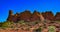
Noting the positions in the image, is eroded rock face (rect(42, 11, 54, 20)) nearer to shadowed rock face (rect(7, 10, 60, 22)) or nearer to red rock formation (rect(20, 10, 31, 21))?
shadowed rock face (rect(7, 10, 60, 22))

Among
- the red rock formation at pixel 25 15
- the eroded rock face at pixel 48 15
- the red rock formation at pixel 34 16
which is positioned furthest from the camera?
the eroded rock face at pixel 48 15

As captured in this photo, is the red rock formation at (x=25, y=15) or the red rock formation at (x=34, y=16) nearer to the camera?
the red rock formation at (x=34, y=16)

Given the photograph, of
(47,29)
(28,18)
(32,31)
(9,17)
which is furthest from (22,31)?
(9,17)

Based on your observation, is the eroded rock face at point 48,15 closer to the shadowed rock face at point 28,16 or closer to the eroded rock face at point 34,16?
the shadowed rock face at point 28,16

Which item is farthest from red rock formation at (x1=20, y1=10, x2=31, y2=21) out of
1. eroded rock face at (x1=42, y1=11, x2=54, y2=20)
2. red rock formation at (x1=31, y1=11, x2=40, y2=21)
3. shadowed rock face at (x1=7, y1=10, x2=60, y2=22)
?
eroded rock face at (x1=42, y1=11, x2=54, y2=20)

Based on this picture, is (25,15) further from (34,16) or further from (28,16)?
(34,16)

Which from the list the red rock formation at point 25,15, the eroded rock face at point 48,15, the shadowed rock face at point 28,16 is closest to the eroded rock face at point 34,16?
the shadowed rock face at point 28,16

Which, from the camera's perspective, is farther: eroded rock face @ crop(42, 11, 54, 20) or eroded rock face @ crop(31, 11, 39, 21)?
eroded rock face @ crop(42, 11, 54, 20)

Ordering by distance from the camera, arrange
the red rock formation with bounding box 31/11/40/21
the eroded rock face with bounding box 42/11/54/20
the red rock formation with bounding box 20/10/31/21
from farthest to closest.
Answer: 1. the eroded rock face with bounding box 42/11/54/20
2. the red rock formation with bounding box 20/10/31/21
3. the red rock formation with bounding box 31/11/40/21

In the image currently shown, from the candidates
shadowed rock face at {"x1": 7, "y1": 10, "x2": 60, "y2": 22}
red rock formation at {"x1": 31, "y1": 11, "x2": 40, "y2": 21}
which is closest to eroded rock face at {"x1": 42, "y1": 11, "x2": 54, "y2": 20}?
shadowed rock face at {"x1": 7, "y1": 10, "x2": 60, "y2": 22}

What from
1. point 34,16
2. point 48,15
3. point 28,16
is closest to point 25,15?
point 28,16

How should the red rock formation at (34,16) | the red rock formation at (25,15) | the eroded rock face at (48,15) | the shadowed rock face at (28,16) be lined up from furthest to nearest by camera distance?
the eroded rock face at (48,15), the red rock formation at (25,15), the shadowed rock face at (28,16), the red rock formation at (34,16)

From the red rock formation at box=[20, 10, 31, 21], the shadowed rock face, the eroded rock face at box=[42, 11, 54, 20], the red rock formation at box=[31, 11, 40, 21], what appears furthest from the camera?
the eroded rock face at box=[42, 11, 54, 20]

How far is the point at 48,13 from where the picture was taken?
8806 cm
